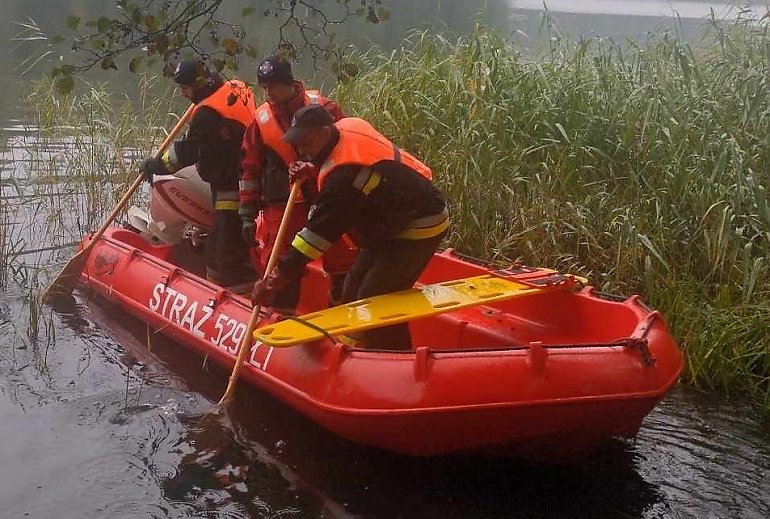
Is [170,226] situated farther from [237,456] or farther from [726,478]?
[726,478]

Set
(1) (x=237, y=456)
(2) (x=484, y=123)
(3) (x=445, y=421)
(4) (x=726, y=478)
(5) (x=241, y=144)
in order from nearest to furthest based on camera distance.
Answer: (3) (x=445, y=421), (4) (x=726, y=478), (1) (x=237, y=456), (5) (x=241, y=144), (2) (x=484, y=123)

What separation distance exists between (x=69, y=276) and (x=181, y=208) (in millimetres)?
925

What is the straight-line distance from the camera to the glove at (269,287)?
4.12 metres

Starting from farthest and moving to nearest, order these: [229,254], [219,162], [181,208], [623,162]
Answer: [181,208] → [623,162] → [229,254] → [219,162]

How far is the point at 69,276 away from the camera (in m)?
6.10

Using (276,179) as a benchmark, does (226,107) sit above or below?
above

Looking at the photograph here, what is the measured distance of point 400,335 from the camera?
4398mm

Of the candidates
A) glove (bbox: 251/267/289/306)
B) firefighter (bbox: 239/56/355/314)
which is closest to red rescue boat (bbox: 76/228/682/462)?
glove (bbox: 251/267/289/306)

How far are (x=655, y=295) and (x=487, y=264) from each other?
0.97 meters

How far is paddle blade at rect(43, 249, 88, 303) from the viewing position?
6043 mm

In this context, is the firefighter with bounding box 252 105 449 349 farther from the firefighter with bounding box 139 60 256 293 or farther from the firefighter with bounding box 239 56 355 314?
the firefighter with bounding box 139 60 256 293

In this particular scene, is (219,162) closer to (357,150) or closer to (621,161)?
(357,150)

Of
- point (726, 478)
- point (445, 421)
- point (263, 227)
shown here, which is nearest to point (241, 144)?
point (263, 227)

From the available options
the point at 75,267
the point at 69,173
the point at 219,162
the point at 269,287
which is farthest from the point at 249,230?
the point at 69,173
